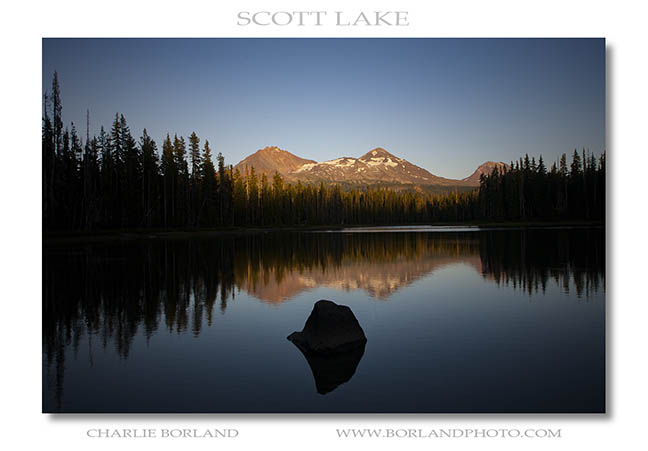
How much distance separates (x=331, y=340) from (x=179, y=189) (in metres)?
49.9

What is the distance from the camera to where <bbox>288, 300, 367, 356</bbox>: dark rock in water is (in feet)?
27.5

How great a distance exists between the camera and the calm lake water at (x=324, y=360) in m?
6.62

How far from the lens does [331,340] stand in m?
8.41

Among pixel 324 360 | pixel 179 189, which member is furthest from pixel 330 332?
pixel 179 189

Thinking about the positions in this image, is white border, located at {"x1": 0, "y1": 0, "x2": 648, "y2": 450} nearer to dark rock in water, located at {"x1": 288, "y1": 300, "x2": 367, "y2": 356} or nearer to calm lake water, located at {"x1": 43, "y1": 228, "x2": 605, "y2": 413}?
calm lake water, located at {"x1": 43, "y1": 228, "x2": 605, "y2": 413}

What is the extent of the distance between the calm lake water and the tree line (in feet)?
8.80

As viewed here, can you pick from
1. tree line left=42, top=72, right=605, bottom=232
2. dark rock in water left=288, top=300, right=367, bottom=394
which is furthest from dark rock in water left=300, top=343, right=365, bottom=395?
tree line left=42, top=72, right=605, bottom=232

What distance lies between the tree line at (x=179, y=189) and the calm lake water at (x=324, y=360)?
2.68 meters
